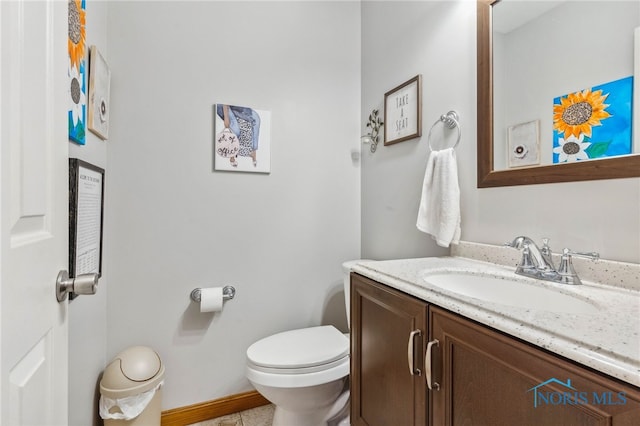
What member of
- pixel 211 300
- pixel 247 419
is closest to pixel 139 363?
pixel 211 300

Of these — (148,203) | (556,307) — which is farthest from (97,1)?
(556,307)

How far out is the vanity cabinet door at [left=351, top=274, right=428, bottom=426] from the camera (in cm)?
81

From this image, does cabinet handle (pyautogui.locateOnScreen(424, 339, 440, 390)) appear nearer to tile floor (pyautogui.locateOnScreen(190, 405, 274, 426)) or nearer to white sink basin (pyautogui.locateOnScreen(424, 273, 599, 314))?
white sink basin (pyautogui.locateOnScreen(424, 273, 599, 314))

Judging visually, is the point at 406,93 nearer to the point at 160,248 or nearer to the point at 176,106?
the point at 176,106

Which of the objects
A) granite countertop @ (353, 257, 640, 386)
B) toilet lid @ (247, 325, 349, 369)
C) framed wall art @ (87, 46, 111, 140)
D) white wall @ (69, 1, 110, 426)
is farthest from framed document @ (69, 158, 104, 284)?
granite countertop @ (353, 257, 640, 386)

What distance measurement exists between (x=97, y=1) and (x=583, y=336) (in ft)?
6.43

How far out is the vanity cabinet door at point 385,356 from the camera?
81cm

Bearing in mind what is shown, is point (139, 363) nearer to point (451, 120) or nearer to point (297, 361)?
point (297, 361)

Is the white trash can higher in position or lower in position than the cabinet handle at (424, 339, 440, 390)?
lower

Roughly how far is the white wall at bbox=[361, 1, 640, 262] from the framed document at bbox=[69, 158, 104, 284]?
55.3 inches

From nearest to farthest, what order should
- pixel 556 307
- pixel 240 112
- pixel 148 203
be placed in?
pixel 556 307 → pixel 148 203 → pixel 240 112

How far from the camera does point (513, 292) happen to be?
955 mm

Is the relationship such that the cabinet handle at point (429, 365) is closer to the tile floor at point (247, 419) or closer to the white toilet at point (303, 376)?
the white toilet at point (303, 376)

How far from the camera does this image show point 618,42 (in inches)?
34.4
